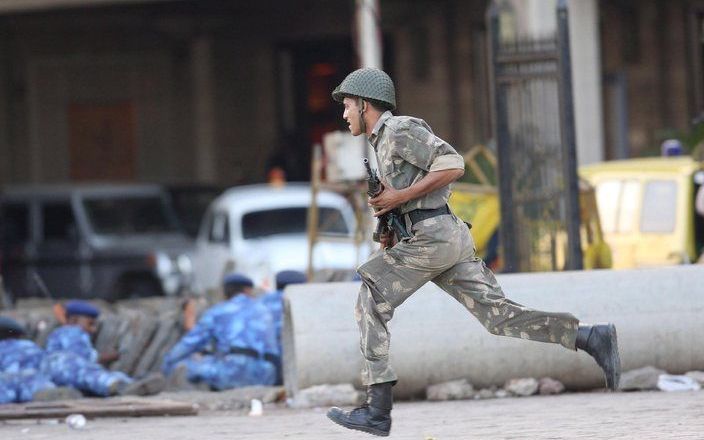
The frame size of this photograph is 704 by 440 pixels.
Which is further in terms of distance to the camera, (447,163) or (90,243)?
(90,243)

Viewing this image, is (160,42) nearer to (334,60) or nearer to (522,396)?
(334,60)

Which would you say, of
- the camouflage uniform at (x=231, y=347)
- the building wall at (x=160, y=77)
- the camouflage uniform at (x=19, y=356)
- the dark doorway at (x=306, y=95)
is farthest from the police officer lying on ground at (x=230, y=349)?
the dark doorway at (x=306, y=95)

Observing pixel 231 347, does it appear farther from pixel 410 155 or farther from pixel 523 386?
pixel 410 155

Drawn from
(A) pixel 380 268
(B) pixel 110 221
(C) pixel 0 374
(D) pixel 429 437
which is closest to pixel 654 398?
(D) pixel 429 437

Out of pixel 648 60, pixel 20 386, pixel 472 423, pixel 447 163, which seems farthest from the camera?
pixel 648 60

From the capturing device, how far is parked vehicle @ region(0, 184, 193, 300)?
19906mm

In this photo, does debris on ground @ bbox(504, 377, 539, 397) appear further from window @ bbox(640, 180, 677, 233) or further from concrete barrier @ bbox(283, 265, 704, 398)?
window @ bbox(640, 180, 677, 233)

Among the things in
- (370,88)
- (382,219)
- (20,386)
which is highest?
(370,88)

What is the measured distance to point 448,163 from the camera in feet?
24.0

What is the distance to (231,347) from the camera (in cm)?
1140

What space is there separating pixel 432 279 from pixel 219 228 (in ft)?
38.1

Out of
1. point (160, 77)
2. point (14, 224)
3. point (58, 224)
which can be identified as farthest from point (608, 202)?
point (160, 77)

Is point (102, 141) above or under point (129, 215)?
above

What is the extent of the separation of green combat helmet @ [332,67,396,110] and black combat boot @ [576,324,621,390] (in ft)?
4.47
